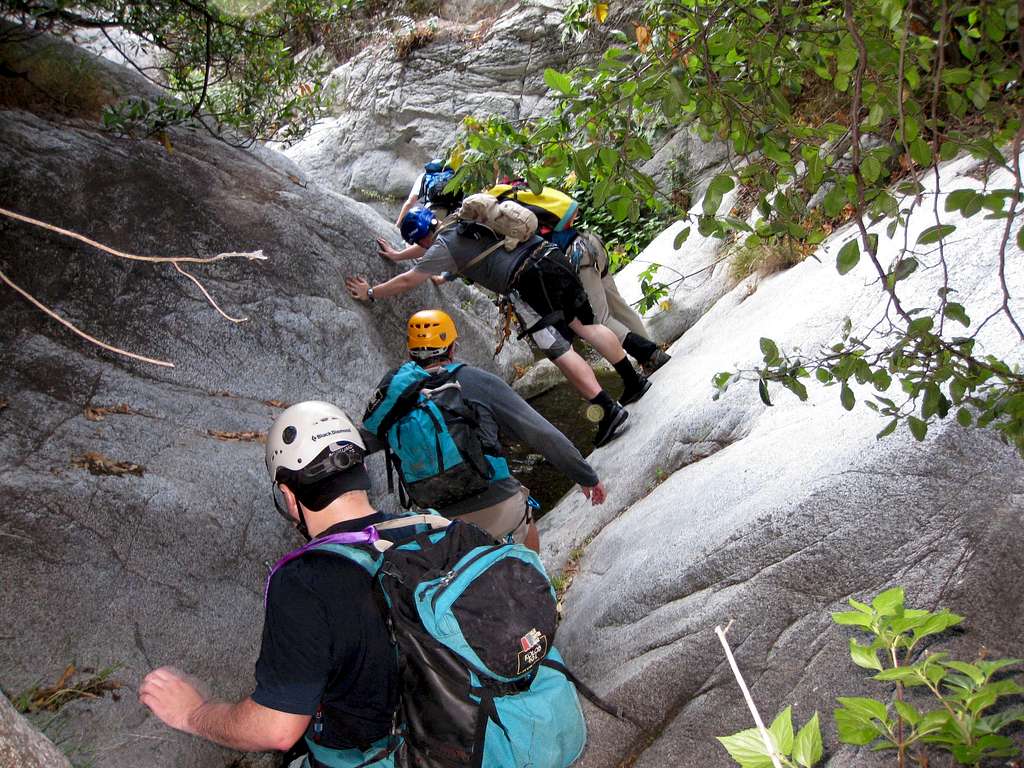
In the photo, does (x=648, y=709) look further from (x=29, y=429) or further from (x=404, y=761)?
(x=29, y=429)

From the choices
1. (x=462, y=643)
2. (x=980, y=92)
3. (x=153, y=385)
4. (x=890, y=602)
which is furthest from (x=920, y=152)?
(x=153, y=385)

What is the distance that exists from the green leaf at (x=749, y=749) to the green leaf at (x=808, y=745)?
0.24 ft

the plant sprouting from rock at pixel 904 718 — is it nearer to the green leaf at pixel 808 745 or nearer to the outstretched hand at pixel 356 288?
the green leaf at pixel 808 745

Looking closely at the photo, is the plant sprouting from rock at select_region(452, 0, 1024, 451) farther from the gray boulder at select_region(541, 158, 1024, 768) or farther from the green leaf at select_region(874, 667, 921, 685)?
the green leaf at select_region(874, 667, 921, 685)

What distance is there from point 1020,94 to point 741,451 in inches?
105

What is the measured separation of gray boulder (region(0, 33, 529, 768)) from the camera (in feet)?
13.1

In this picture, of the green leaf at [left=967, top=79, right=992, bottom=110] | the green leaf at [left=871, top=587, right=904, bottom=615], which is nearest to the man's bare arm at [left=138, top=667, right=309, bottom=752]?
the green leaf at [left=871, top=587, right=904, bottom=615]

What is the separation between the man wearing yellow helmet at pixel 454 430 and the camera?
4.71 metres

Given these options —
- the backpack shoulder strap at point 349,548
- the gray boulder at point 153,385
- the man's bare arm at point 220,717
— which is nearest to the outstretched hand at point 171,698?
the man's bare arm at point 220,717

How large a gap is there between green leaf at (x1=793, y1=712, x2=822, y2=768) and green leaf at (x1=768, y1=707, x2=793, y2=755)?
0.7 inches

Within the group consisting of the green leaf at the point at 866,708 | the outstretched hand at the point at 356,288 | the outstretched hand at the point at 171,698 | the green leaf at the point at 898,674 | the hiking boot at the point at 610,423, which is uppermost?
the green leaf at the point at 898,674

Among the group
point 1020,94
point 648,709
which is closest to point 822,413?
point 648,709

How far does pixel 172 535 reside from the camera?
4605 mm

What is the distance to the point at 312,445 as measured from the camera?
3098 millimetres
